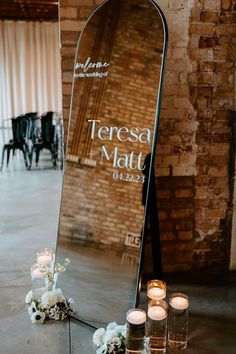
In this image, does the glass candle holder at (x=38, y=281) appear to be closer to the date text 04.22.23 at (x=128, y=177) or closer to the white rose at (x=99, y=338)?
A: the white rose at (x=99, y=338)

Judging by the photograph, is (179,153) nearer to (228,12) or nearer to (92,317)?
(228,12)

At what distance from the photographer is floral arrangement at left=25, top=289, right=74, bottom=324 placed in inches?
92.7

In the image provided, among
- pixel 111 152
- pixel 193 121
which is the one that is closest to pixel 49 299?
pixel 111 152

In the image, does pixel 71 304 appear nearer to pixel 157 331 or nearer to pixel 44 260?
pixel 44 260

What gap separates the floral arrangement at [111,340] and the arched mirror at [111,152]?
0.24m

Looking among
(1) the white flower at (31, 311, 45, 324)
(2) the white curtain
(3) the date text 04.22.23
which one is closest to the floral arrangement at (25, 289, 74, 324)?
(1) the white flower at (31, 311, 45, 324)

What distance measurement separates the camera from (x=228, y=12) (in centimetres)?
269

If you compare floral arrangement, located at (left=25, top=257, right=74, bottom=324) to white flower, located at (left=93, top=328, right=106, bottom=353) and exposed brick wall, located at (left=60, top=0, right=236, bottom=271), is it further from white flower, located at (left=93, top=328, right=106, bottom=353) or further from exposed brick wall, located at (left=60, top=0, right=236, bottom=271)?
exposed brick wall, located at (left=60, top=0, right=236, bottom=271)

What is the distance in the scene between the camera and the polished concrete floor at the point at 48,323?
2152mm

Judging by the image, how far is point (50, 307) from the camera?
94.3 inches

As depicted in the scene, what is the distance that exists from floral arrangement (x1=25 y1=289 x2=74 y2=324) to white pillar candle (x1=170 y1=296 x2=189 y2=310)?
0.67 m

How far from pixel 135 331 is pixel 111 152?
0.98 meters

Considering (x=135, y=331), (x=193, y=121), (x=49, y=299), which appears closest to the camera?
(x=135, y=331)

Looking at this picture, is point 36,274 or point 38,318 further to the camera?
point 36,274
